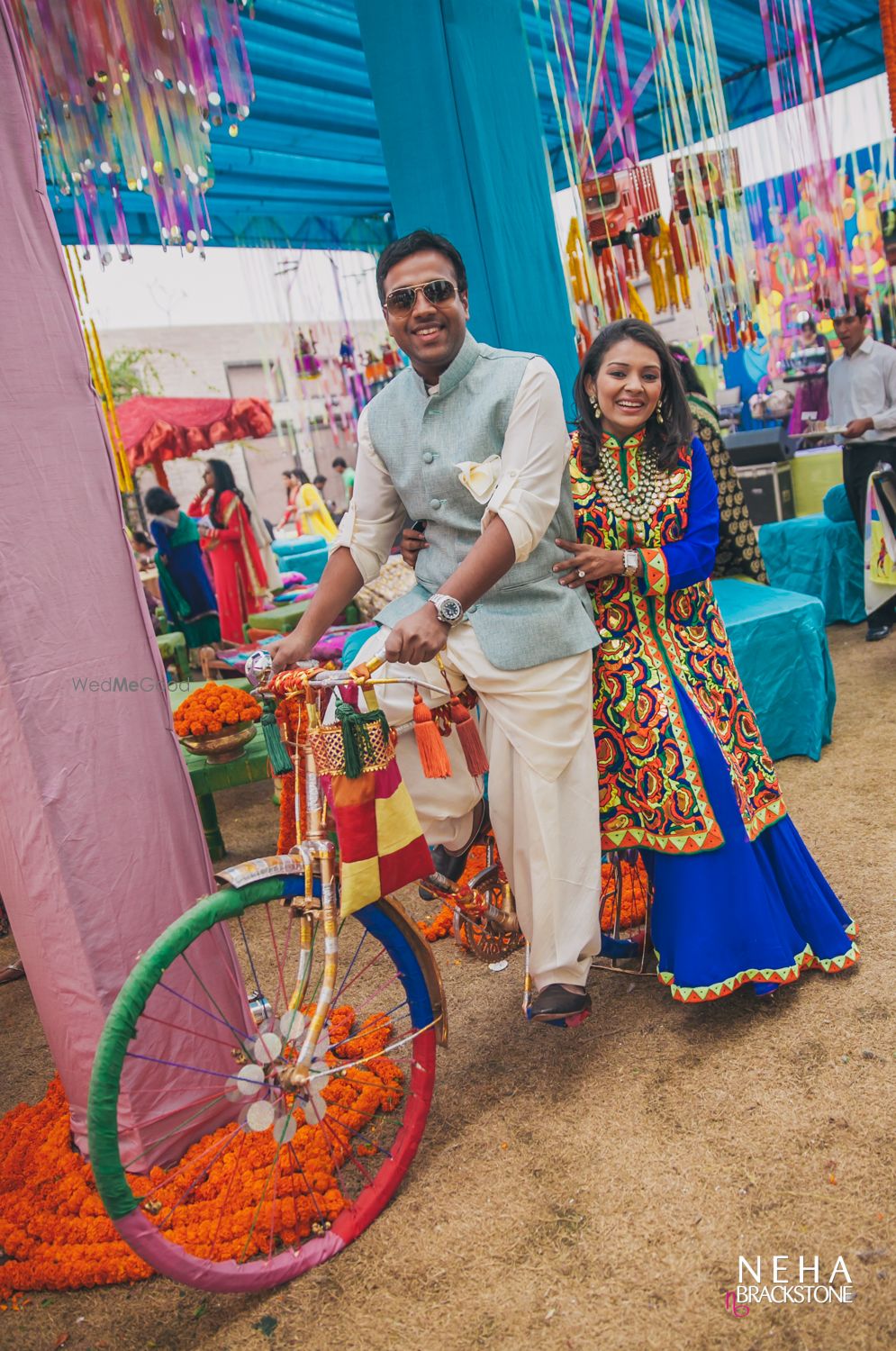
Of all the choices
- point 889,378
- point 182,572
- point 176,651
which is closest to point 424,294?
point 176,651

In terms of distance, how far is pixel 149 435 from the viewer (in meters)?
9.58

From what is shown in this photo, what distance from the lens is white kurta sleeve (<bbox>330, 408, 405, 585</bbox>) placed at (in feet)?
7.45

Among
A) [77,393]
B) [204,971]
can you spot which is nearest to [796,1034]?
[204,971]

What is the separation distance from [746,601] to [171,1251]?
3321 mm

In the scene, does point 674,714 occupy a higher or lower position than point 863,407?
lower

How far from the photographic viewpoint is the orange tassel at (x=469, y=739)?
2047mm

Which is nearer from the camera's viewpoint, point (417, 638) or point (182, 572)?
point (417, 638)

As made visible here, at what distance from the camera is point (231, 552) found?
347 inches

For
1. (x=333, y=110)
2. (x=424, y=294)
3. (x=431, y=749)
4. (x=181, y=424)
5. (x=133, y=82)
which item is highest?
(x=333, y=110)

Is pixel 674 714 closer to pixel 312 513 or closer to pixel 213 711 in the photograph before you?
pixel 213 711

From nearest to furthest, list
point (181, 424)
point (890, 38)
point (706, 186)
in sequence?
point (890, 38) < point (706, 186) < point (181, 424)

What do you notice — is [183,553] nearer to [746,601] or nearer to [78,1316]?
[746,601]

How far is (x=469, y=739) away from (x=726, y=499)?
5.16 ft

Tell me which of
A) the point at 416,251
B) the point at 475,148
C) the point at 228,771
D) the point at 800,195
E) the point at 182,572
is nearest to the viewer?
the point at 416,251
